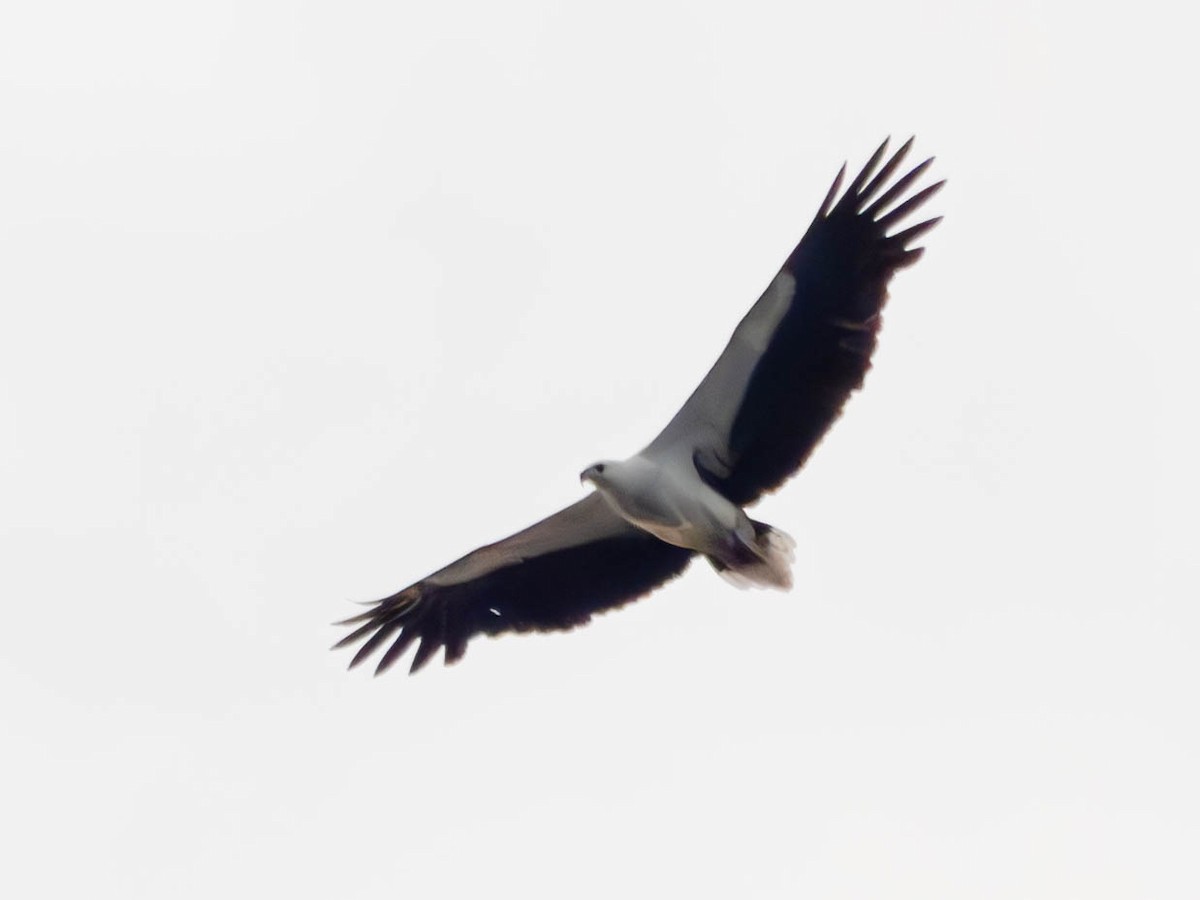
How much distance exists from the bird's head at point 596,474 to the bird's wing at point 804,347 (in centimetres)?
59

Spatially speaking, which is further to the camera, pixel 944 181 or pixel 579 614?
pixel 579 614

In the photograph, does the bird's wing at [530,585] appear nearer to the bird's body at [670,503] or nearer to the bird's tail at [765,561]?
the bird's body at [670,503]

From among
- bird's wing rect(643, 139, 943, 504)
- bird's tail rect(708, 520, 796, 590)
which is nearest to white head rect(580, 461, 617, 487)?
bird's wing rect(643, 139, 943, 504)

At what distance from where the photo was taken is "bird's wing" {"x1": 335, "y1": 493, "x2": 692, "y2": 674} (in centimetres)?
1606

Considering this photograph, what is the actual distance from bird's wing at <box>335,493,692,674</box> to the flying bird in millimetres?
12

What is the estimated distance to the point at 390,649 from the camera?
1670cm

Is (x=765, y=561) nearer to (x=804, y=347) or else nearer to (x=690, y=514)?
(x=690, y=514)

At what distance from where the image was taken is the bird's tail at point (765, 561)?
14.9m

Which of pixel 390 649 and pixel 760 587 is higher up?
pixel 390 649

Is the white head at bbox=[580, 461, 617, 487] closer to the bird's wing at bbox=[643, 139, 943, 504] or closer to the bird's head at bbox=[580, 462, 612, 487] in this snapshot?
the bird's head at bbox=[580, 462, 612, 487]

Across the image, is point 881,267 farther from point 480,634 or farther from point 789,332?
point 480,634

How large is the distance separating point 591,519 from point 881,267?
3.36m

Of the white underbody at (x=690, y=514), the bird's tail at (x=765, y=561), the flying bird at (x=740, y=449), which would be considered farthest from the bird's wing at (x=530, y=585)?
the bird's tail at (x=765, y=561)

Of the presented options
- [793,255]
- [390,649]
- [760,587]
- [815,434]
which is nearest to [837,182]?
[793,255]
